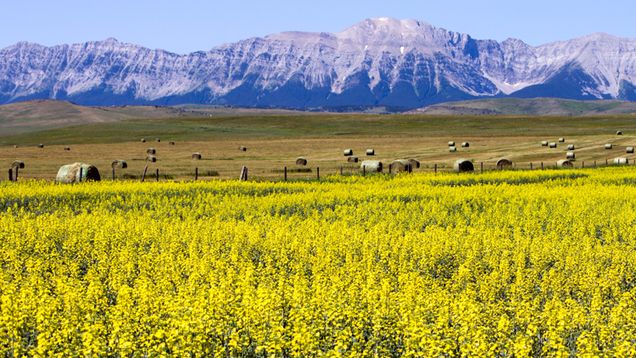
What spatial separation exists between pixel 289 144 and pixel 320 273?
9633 centimetres

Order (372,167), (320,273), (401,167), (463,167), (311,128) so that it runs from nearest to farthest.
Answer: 1. (320,273)
2. (401,167)
3. (372,167)
4. (463,167)
5. (311,128)

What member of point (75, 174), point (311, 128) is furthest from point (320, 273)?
point (311, 128)

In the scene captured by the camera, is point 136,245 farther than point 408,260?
Yes

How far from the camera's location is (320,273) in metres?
16.3

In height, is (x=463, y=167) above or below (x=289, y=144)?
below

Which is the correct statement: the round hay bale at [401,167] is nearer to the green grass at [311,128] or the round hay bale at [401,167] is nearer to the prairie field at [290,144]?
the prairie field at [290,144]

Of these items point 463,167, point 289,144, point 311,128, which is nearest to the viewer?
point 463,167

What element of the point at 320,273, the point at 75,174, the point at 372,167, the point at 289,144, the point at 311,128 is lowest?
the point at 372,167

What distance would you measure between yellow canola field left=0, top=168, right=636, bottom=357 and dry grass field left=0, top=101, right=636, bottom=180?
2530 cm

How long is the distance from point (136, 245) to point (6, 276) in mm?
6245

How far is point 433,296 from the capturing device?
13500 mm

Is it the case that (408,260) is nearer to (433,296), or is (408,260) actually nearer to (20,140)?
(433,296)

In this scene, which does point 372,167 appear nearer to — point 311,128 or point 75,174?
point 75,174

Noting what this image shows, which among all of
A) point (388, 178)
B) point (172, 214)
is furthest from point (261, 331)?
point (388, 178)
